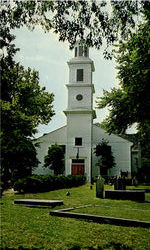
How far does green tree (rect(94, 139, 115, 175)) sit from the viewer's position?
118ft

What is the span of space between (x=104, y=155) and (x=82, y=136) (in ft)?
14.3

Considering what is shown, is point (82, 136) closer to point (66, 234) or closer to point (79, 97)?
point (79, 97)

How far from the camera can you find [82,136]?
1495 inches

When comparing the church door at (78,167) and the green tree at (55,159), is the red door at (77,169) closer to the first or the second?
the church door at (78,167)

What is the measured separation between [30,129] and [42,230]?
2.89 meters

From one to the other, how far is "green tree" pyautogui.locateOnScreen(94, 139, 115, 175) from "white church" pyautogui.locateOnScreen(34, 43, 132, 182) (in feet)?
3.34

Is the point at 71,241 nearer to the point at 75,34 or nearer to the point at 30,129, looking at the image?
the point at 30,129

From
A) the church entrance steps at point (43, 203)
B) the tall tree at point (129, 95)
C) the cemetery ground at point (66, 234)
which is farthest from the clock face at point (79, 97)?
the cemetery ground at point (66, 234)

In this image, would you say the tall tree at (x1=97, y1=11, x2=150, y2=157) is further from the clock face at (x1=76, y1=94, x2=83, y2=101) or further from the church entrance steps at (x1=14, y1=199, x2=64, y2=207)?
the clock face at (x1=76, y1=94, x2=83, y2=101)

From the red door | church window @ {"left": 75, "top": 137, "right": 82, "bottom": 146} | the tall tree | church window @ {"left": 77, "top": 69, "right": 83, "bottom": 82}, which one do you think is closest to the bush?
the tall tree

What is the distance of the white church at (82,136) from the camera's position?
122ft

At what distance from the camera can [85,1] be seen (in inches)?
236

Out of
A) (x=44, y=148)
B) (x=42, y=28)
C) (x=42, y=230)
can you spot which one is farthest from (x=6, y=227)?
(x=44, y=148)

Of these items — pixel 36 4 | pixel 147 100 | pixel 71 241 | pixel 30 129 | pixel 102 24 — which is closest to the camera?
pixel 30 129
